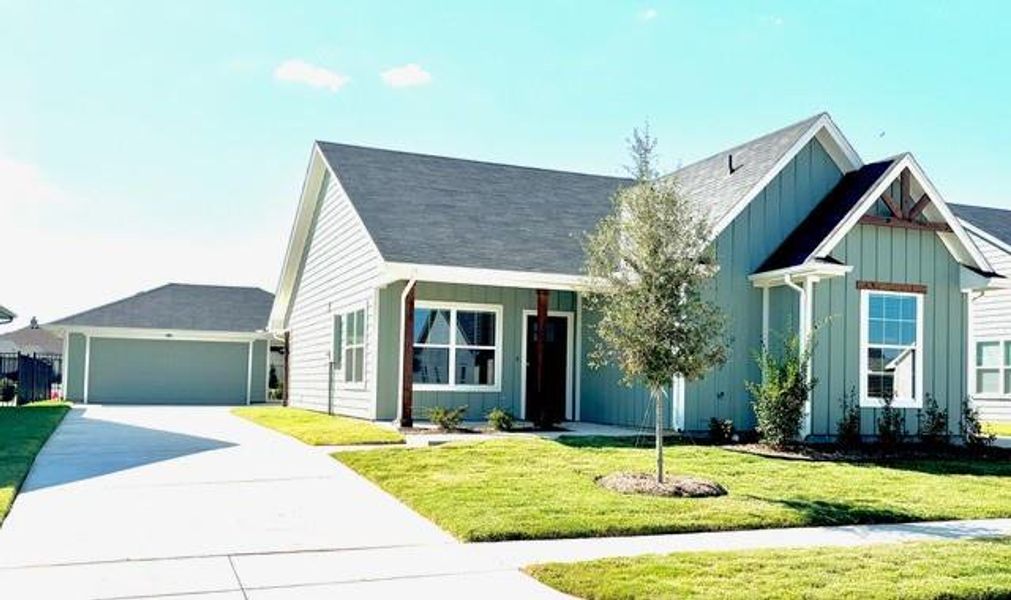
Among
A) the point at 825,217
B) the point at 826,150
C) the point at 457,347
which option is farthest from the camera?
the point at 457,347

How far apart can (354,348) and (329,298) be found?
2.52 m

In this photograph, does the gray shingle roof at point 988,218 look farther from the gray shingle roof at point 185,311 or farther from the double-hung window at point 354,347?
the gray shingle roof at point 185,311

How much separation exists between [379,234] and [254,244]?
23.3 metres

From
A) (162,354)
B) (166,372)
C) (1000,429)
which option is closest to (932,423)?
(1000,429)

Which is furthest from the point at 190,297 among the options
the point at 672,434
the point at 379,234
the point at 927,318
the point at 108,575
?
the point at 108,575

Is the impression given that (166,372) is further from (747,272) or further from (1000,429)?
(1000,429)

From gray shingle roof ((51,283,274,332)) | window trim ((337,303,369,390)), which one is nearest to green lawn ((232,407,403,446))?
window trim ((337,303,369,390))

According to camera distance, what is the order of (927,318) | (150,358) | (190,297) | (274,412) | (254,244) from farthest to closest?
1. (254,244)
2. (190,297)
3. (150,358)
4. (274,412)
5. (927,318)

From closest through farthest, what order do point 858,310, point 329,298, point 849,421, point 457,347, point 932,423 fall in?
point 849,421 → point 932,423 → point 858,310 → point 457,347 → point 329,298

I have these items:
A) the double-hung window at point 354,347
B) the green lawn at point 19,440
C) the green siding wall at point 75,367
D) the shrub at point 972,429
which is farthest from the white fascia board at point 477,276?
the green siding wall at point 75,367

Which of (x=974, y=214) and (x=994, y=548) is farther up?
(x=974, y=214)

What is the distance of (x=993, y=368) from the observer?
24.3 meters

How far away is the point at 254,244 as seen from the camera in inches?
1492

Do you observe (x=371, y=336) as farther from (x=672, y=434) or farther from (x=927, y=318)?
(x=927, y=318)
